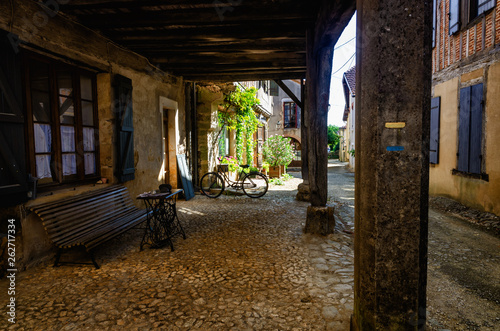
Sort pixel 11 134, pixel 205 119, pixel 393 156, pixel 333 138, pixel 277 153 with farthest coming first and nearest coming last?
pixel 333 138
pixel 277 153
pixel 205 119
pixel 11 134
pixel 393 156

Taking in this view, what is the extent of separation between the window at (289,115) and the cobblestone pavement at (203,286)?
58.8 feet

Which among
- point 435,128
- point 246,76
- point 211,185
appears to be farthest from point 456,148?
point 211,185

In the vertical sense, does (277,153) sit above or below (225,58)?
below

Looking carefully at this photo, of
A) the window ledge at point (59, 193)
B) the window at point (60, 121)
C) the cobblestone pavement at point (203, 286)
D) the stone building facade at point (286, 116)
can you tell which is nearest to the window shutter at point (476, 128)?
the cobblestone pavement at point (203, 286)

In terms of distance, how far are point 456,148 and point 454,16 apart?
9.89 ft

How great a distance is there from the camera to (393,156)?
165 centimetres

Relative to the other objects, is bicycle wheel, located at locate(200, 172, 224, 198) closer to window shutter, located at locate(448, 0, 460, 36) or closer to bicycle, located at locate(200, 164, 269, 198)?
bicycle, located at locate(200, 164, 269, 198)

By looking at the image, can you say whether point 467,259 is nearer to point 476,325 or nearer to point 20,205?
point 476,325

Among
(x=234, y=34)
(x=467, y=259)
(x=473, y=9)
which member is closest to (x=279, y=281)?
(x=467, y=259)

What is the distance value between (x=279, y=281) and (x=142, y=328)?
134 centimetres

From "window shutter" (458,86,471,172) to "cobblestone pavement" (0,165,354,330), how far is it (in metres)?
3.82

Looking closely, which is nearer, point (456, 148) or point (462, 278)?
point (462, 278)

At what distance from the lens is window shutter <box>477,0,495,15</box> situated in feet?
17.7

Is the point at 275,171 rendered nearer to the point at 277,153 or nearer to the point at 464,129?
the point at 277,153
